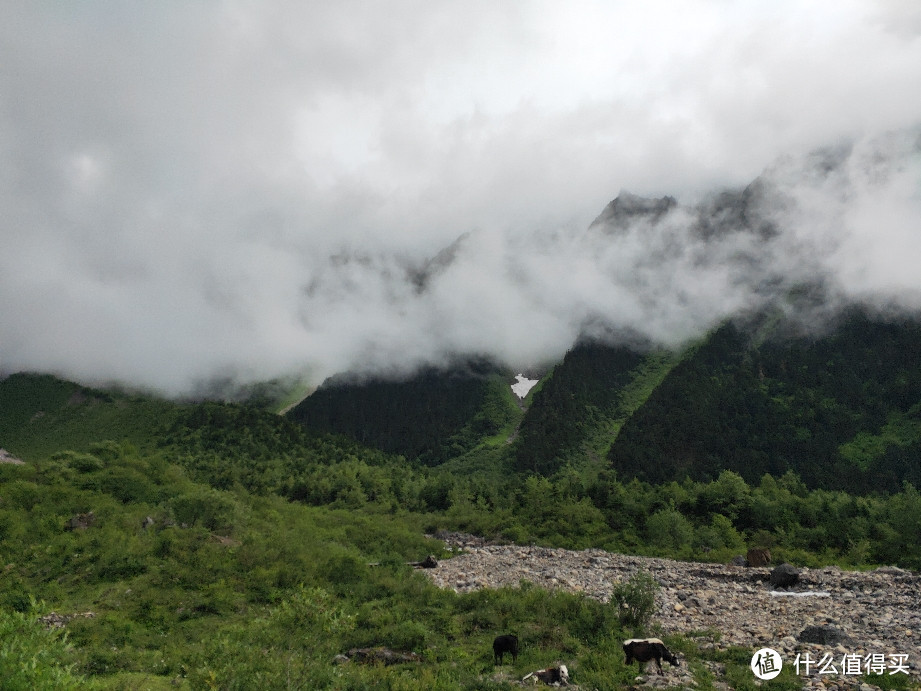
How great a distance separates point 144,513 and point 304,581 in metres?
19.7

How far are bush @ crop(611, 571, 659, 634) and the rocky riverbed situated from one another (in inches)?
42.1

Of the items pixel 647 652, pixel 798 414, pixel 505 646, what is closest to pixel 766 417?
pixel 798 414

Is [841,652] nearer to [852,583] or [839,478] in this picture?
[852,583]

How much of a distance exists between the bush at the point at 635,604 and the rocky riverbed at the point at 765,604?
107cm

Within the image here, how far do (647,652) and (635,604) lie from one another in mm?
5343

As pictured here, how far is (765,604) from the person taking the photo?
26188mm

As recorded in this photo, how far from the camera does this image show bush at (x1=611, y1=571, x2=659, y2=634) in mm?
21656

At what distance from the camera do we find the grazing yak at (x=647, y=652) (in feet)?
55.1

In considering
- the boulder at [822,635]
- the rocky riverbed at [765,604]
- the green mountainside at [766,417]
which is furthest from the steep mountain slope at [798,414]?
the boulder at [822,635]

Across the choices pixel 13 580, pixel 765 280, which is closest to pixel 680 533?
pixel 13 580

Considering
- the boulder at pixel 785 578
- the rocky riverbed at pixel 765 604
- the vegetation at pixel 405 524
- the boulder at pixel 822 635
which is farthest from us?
the boulder at pixel 785 578

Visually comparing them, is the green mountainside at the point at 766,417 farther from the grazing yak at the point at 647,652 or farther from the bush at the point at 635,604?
the grazing yak at the point at 647,652

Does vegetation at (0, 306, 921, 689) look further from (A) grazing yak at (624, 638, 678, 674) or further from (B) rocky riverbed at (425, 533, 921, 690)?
(B) rocky riverbed at (425, 533, 921, 690)

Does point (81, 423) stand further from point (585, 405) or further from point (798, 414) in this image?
point (798, 414)
